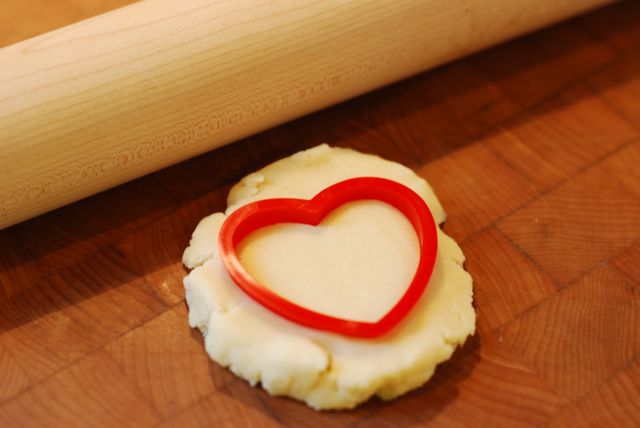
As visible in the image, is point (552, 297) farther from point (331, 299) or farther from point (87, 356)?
point (87, 356)

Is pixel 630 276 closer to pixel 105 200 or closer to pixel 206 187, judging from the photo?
pixel 206 187

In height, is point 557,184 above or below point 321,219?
below

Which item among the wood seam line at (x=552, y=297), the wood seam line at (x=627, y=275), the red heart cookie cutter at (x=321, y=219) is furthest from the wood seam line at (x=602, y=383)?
the red heart cookie cutter at (x=321, y=219)

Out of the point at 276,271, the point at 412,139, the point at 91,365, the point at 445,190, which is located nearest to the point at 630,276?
the point at 445,190

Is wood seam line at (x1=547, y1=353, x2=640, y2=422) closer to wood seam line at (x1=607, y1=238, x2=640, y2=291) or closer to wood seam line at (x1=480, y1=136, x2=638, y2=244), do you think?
wood seam line at (x1=607, y1=238, x2=640, y2=291)

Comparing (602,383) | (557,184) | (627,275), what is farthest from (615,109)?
(602,383)

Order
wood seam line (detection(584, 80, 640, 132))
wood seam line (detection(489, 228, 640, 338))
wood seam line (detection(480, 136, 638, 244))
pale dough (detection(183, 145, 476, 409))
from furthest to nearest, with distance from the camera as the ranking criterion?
wood seam line (detection(584, 80, 640, 132))
wood seam line (detection(480, 136, 638, 244))
wood seam line (detection(489, 228, 640, 338))
pale dough (detection(183, 145, 476, 409))

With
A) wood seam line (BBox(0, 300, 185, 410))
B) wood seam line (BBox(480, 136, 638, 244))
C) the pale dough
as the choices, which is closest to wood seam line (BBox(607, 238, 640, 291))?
wood seam line (BBox(480, 136, 638, 244))
